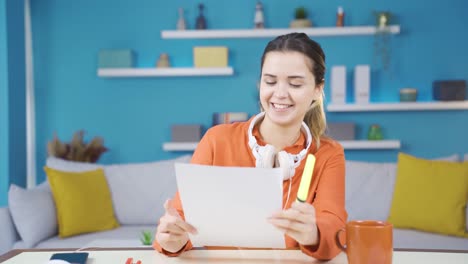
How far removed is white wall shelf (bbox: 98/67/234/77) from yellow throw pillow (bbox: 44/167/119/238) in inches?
45.4

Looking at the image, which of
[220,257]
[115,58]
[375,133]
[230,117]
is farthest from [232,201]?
[115,58]

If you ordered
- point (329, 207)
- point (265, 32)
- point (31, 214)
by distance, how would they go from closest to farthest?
point (329, 207) < point (31, 214) < point (265, 32)

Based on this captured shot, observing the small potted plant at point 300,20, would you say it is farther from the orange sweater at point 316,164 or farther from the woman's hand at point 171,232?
the woman's hand at point 171,232

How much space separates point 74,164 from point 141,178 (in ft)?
1.47

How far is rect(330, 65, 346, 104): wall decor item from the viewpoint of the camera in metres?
4.44

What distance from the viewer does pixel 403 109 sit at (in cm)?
445

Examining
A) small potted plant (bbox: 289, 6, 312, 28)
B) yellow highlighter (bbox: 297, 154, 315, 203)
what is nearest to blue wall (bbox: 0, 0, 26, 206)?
small potted plant (bbox: 289, 6, 312, 28)

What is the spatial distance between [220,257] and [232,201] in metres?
0.27

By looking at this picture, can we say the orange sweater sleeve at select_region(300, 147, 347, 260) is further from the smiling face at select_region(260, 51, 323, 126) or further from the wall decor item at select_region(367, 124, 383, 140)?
the wall decor item at select_region(367, 124, 383, 140)

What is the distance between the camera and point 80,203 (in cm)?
347

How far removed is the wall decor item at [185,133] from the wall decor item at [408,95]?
1.57 metres

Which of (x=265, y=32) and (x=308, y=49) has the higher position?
(x=265, y=32)

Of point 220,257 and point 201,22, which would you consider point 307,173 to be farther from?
point 201,22

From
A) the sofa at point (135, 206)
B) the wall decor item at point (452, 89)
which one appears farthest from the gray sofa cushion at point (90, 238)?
the wall decor item at point (452, 89)
